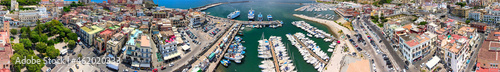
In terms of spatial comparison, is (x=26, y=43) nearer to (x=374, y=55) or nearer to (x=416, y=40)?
(x=374, y=55)

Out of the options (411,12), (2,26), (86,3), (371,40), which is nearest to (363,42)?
(371,40)

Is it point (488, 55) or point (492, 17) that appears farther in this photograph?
point (492, 17)

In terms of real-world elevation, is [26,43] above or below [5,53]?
above

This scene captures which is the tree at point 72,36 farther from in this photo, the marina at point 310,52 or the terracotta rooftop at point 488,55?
the terracotta rooftop at point 488,55

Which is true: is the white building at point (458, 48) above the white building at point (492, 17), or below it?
below

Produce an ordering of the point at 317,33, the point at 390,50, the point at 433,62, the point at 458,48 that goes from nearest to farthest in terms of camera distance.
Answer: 1. the point at 458,48
2. the point at 433,62
3. the point at 390,50
4. the point at 317,33

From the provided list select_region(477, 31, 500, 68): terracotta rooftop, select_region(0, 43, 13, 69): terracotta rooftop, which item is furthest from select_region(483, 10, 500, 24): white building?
select_region(0, 43, 13, 69): terracotta rooftop

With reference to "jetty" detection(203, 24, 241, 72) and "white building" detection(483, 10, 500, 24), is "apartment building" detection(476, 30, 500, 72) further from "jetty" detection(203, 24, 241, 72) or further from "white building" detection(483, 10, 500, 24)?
"jetty" detection(203, 24, 241, 72)

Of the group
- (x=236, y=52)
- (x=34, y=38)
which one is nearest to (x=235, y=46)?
(x=236, y=52)

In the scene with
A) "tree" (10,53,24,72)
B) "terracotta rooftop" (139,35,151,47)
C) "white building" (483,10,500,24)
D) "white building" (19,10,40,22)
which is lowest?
"tree" (10,53,24,72)

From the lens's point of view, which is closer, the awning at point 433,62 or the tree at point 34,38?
the awning at point 433,62

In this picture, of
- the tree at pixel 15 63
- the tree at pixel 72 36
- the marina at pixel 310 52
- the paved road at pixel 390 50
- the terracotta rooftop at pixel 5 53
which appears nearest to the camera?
the terracotta rooftop at pixel 5 53

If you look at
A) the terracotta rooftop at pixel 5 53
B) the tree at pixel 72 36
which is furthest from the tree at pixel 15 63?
the tree at pixel 72 36
